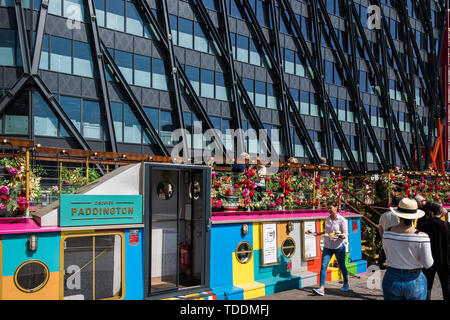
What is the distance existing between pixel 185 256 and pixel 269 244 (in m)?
2.01

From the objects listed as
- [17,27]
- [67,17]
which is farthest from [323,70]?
[17,27]

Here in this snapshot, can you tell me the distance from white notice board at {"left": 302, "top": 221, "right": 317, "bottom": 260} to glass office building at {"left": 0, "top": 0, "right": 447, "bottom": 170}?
1960cm

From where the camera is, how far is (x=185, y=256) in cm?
820

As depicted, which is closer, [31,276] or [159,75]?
[31,276]

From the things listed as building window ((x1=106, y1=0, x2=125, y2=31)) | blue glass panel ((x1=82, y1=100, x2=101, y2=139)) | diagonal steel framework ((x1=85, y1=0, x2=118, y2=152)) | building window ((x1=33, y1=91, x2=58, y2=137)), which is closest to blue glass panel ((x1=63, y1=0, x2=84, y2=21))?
diagonal steel framework ((x1=85, y1=0, x2=118, y2=152))

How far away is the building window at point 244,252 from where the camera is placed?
28.7ft

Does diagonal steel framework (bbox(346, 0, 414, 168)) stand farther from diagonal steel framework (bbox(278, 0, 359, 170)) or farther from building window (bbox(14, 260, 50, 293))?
building window (bbox(14, 260, 50, 293))

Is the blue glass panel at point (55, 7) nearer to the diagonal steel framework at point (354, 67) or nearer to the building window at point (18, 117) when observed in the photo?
the building window at point (18, 117)

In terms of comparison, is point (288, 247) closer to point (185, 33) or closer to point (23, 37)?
point (23, 37)

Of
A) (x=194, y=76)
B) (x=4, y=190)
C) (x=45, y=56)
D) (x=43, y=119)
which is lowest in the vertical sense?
(x=4, y=190)

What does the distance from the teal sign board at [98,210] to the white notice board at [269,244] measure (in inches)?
120

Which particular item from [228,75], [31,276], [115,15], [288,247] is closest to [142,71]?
[115,15]

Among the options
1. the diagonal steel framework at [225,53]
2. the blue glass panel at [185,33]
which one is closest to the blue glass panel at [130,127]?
the blue glass panel at [185,33]
